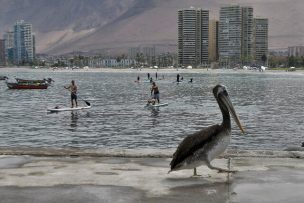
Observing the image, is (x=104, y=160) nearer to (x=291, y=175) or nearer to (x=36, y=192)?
(x=36, y=192)

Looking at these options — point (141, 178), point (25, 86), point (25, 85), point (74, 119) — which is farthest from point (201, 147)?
point (25, 86)

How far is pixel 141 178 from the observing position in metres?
10.6

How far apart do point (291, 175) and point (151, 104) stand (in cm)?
5264

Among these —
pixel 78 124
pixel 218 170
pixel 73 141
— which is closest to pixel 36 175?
pixel 218 170

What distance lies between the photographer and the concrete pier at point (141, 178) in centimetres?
920

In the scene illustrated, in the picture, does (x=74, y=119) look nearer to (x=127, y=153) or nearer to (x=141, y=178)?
(x=127, y=153)

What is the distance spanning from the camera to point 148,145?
32.8 metres

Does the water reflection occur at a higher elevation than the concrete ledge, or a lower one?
lower

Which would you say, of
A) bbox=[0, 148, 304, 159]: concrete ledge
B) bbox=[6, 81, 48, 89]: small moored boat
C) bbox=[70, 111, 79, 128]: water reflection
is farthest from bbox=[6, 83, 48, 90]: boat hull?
bbox=[0, 148, 304, 159]: concrete ledge

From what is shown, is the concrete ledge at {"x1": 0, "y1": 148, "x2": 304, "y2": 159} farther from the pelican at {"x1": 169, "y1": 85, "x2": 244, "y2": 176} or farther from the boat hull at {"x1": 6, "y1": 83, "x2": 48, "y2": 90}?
the boat hull at {"x1": 6, "y1": 83, "x2": 48, "y2": 90}

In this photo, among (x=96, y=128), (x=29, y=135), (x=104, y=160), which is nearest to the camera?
(x=104, y=160)

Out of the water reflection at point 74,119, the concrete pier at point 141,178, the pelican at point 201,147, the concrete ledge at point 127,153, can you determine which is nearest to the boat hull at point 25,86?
the water reflection at point 74,119

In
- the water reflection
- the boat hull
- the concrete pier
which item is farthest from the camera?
the boat hull

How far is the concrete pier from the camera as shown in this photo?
9.20m
